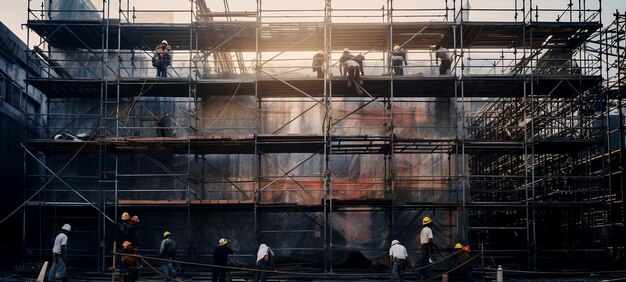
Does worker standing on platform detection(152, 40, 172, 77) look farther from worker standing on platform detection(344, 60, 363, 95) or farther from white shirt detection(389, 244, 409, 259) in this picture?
white shirt detection(389, 244, 409, 259)

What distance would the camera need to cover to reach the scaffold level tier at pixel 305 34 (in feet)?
79.4

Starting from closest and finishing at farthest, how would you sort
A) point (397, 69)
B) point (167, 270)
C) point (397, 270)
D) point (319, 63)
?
point (397, 270)
point (167, 270)
point (319, 63)
point (397, 69)

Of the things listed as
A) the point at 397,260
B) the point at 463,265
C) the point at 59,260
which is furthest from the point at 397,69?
the point at 59,260

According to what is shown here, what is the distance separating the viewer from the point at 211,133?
25.3 metres

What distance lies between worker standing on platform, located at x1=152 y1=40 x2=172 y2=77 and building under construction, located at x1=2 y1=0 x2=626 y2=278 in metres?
0.57

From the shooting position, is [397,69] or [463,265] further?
[397,69]

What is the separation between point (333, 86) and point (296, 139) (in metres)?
2.59

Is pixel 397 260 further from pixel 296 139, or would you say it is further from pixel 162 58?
pixel 162 58

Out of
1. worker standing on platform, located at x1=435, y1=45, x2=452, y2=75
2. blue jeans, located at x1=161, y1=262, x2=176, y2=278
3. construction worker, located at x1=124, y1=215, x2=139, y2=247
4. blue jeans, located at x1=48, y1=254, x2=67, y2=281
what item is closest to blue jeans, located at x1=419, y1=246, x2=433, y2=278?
worker standing on platform, located at x1=435, y1=45, x2=452, y2=75

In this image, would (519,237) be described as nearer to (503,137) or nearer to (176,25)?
(503,137)

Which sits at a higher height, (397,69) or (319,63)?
(319,63)

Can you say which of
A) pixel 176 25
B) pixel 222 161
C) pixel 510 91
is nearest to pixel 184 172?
pixel 222 161

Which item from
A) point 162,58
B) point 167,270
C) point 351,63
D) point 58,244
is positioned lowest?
point 167,270

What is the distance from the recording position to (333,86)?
24.3m
